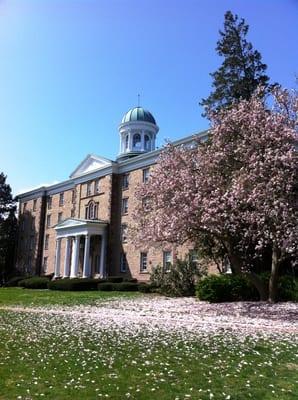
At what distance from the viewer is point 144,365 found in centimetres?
866

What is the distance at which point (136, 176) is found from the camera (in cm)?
4628

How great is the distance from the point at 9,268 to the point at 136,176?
28.4 metres

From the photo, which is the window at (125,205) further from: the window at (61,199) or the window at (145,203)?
the window at (145,203)

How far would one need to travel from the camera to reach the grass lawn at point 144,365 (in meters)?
7.06

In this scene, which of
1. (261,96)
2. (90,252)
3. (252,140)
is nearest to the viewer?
(252,140)

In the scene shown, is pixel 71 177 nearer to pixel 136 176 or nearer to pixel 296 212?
pixel 136 176

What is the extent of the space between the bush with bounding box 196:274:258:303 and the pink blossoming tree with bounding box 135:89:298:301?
1385mm

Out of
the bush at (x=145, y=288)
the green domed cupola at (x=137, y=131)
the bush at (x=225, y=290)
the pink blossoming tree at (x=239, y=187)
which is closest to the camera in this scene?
the pink blossoming tree at (x=239, y=187)

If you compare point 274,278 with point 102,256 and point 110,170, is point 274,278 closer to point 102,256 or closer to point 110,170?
point 102,256

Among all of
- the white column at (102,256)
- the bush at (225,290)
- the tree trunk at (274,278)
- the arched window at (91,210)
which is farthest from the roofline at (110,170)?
the tree trunk at (274,278)

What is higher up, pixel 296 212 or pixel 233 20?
pixel 233 20

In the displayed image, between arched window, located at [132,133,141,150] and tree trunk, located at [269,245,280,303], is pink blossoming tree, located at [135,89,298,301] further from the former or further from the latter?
arched window, located at [132,133,141,150]

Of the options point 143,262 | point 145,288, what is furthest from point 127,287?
point 143,262

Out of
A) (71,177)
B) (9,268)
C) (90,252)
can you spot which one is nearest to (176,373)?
(90,252)
